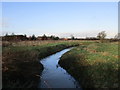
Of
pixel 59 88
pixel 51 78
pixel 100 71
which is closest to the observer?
pixel 59 88

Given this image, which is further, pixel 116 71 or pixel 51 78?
pixel 51 78

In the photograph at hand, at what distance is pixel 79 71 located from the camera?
18.3m

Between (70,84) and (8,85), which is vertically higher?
(8,85)

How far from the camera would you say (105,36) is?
351ft

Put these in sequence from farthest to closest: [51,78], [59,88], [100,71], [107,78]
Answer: [51,78]
[100,71]
[59,88]
[107,78]

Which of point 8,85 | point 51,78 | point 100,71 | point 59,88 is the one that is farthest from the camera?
point 51,78

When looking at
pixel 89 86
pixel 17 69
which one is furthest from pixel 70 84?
pixel 17 69

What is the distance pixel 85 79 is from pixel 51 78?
3765 millimetres

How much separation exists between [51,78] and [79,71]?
270cm

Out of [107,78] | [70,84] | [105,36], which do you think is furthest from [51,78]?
[105,36]

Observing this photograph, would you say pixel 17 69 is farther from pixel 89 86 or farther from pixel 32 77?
pixel 89 86

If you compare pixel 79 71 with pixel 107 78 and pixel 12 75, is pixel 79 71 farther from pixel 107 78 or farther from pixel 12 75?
pixel 12 75

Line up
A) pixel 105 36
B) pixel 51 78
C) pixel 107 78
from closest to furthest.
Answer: pixel 107 78 → pixel 51 78 → pixel 105 36

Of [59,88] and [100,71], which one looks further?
[100,71]
